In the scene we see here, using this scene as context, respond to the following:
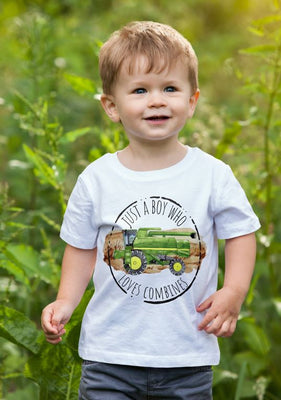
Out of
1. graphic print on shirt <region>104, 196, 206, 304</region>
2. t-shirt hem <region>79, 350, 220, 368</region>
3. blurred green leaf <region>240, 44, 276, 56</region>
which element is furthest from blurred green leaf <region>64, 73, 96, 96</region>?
t-shirt hem <region>79, 350, 220, 368</region>

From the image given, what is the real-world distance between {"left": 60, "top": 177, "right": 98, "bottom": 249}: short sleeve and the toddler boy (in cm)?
3

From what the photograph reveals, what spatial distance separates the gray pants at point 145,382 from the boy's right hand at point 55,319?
0.44 feet

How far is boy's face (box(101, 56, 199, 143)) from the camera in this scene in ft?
6.70

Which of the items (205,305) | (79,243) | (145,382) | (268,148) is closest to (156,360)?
(145,382)

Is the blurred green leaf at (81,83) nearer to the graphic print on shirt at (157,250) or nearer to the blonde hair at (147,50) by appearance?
the blonde hair at (147,50)

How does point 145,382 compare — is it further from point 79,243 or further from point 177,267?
point 79,243

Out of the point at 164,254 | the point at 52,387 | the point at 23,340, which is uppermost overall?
the point at 164,254

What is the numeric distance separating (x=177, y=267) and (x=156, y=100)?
0.47 metres

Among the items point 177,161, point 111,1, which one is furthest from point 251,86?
point 111,1

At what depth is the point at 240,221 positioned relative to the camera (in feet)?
6.77

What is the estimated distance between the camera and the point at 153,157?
2.10 metres

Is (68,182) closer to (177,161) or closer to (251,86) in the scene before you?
(251,86)

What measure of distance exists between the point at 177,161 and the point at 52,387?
0.93m

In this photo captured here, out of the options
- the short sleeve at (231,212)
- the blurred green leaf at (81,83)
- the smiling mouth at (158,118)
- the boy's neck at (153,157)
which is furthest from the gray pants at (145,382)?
the blurred green leaf at (81,83)
